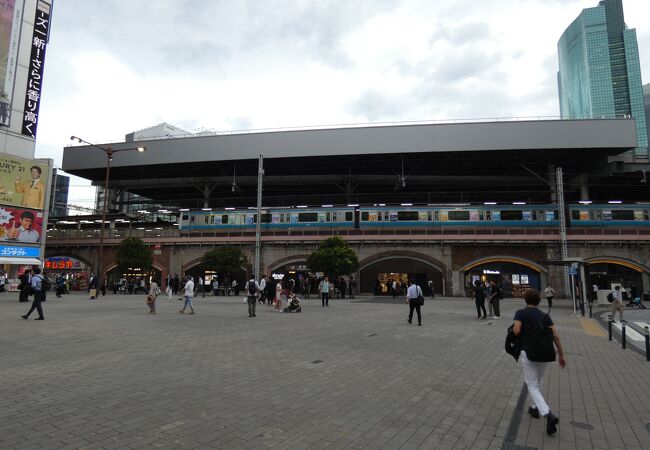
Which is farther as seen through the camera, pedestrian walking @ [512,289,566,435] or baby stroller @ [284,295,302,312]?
baby stroller @ [284,295,302,312]

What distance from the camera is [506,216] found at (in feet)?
120

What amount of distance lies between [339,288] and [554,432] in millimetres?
28930

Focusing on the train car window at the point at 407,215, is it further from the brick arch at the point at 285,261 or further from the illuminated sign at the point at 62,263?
the illuminated sign at the point at 62,263

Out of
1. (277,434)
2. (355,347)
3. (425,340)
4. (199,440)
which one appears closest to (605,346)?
(425,340)

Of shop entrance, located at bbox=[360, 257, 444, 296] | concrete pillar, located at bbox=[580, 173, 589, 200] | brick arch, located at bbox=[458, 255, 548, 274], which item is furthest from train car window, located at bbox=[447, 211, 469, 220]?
concrete pillar, located at bbox=[580, 173, 589, 200]

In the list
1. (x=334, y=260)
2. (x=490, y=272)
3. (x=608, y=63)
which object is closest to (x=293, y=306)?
(x=334, y=260)

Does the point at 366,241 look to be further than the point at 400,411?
Yes

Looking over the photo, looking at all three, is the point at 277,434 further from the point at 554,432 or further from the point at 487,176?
the point at 487,176

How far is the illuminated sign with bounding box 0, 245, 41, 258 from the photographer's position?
117ft

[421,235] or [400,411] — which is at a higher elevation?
[421,235]

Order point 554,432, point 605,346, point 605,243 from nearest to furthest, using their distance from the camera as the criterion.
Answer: point 554,432
point 605,346
point 605,243

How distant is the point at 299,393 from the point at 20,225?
41193mm

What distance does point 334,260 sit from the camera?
30.9m

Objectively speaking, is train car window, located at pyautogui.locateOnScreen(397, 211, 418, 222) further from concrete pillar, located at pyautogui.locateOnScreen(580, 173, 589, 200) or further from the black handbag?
the black handbag
